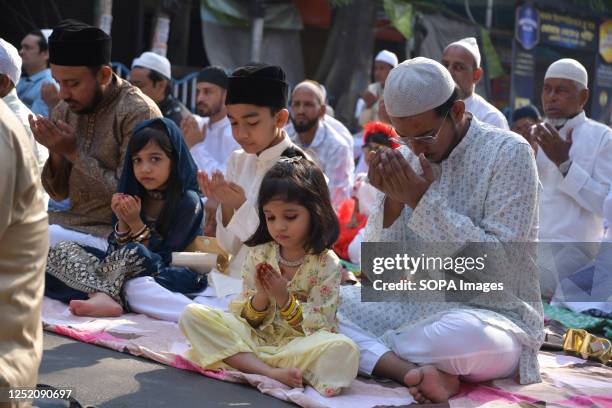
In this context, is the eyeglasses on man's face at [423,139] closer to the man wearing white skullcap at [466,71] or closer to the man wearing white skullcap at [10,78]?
the man wearing white skullcap at [466,71]

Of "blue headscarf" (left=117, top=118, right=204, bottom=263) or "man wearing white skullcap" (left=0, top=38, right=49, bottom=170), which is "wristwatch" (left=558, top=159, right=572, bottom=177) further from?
"man wearing white skullcap" (left=0, top=38, right=49, bottom=170)

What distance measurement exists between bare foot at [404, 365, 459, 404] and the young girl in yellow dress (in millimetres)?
231

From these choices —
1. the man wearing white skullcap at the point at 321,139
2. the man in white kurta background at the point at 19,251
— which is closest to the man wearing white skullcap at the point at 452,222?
the man in white kurta background at the point at 19,251

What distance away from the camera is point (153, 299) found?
16.2ft

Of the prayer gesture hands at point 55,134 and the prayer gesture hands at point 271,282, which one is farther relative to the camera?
the prayer gesture hands at point 55,134

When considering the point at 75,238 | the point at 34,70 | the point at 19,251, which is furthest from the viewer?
the point at 34,70

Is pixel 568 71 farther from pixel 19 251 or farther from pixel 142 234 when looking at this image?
pixel 19 251

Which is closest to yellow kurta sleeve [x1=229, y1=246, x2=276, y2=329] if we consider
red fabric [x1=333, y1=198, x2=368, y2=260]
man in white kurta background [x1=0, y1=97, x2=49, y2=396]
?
man in white kurta background [x1=0, y1=97, x2=49, y2=396]

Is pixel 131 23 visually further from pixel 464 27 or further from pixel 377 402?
pixel 377 402

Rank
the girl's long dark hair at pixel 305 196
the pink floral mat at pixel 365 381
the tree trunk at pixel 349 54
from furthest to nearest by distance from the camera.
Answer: the tree trunk at pixel 349 54 → the girl's long dark hair at pixel 305 196 → the pink floral mat at pixel 365 381

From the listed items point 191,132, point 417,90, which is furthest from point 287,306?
point 191,132

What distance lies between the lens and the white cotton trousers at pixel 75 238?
5.42 meters

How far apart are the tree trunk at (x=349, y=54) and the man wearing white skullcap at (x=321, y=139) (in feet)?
19.6

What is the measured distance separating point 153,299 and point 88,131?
121cm
